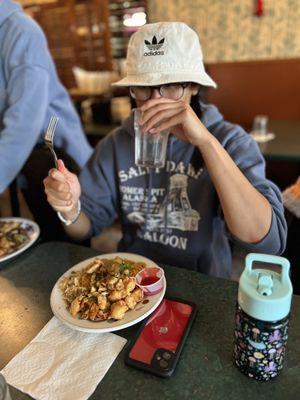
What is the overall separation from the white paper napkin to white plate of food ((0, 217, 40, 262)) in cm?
36

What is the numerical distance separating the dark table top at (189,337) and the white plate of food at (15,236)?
1.1 inches

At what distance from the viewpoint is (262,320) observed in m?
0.53

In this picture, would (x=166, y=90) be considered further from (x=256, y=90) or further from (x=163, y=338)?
(x=256, y=90)

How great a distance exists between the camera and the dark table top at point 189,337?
0.58 m

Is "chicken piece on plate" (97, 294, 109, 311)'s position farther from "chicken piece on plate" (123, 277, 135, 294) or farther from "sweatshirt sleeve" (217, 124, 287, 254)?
"sweatshirt sleeve" (217, 124, 287, 254)

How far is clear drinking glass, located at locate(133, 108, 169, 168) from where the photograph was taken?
938mm

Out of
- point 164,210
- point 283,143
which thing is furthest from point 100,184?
→ point 283,143

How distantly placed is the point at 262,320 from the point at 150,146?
596mm

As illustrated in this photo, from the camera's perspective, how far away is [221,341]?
0.68 meters

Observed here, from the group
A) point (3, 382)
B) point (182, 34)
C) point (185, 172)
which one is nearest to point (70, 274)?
point (3, 382)

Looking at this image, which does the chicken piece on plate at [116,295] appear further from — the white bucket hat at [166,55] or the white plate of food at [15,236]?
the white bucket hat at [166,55]

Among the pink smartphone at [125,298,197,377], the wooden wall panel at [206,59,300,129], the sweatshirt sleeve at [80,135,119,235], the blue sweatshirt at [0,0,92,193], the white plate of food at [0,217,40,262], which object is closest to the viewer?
the pink smartphone at [125,298,197,377]

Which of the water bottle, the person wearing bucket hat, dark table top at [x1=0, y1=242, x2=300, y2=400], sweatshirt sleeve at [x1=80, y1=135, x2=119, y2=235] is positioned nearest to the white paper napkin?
dark table top at [x1=0, y1=242, x2=300, y2=400]

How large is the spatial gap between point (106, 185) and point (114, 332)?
58 cm
